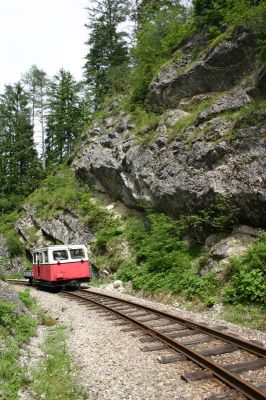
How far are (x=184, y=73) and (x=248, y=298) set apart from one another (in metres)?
15.7

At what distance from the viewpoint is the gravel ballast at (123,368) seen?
552 cm

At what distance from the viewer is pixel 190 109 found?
21297mm

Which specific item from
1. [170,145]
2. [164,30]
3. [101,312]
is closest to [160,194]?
[170,145]

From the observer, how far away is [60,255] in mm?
19062

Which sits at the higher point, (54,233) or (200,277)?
(54,233)

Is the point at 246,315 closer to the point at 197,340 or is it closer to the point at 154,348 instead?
the point at 197,340

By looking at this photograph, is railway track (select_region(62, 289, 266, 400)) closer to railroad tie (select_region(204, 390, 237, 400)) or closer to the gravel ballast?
railroad tie (select_region(204, 390, 237, 400))

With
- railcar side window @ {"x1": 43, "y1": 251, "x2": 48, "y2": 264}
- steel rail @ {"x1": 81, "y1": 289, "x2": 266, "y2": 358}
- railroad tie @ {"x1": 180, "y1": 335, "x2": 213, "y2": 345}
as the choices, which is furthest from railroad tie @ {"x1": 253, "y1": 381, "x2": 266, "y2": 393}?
railcar side window @ {"x1": 43, "y1": 251, "x2": 48, "y2": 264}

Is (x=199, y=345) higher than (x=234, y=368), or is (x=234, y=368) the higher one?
(x=234, y=368)

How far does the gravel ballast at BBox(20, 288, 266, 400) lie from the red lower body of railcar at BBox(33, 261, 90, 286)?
814 centimetres

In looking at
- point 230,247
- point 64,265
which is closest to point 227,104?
point 230,247

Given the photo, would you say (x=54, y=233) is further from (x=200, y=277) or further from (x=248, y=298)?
(x=248, y=298)

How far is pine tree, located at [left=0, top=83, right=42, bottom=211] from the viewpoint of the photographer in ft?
142

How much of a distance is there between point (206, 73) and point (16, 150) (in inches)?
1260
